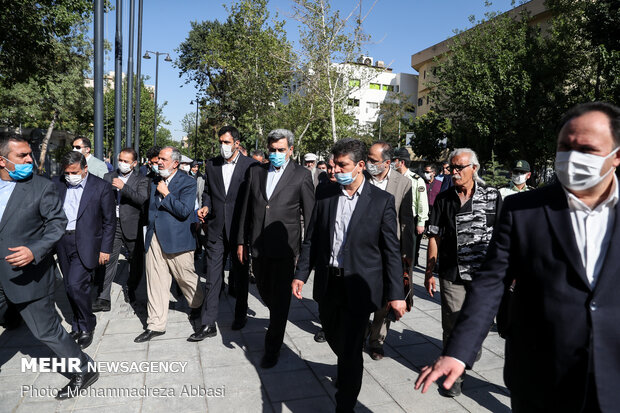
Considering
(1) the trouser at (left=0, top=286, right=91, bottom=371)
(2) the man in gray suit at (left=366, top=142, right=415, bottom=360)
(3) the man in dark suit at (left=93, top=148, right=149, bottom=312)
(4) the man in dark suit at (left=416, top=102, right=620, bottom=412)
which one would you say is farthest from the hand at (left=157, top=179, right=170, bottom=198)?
(4) the man in dark suit at (left=416, top=102, right=620, bottom=412)

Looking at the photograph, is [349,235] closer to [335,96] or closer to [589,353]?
[589,353]

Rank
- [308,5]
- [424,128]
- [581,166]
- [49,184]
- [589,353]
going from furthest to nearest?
[424,128]
[308,5]
[49,184]
[581,166]
[589,353]

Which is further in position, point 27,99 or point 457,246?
point 27,99

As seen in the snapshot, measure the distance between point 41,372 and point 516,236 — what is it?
4.11 m

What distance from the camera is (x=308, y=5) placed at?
1598 centimetres

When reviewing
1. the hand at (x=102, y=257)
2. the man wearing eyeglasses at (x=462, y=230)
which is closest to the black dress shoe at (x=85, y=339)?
the hand at (x=102, y=257)

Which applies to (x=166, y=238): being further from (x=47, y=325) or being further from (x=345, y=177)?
(x=345, y=177)

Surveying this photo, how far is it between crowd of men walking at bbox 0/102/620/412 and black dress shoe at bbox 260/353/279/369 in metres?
0.02

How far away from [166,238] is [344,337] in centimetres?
251

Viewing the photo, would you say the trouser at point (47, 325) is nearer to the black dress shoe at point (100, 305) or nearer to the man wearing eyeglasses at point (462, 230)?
the black dress shoe at point (100, 305)

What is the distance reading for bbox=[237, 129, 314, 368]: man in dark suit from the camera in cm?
425

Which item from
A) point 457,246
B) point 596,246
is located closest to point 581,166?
point 596,246

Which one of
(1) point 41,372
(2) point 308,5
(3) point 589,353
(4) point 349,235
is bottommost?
(1) point 41,372

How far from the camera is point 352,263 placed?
3.19 meters
